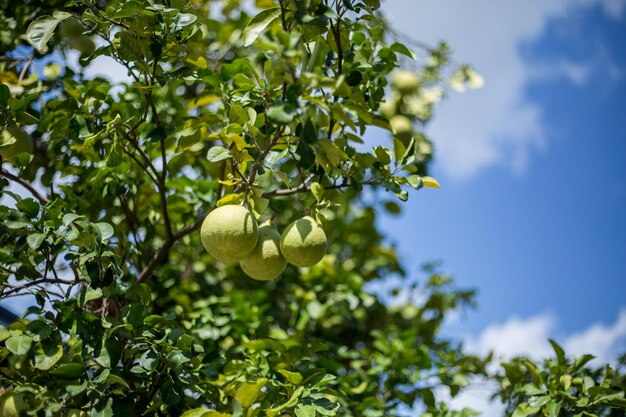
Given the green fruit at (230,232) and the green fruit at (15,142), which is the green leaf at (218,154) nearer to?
the green fruit at (230,232)

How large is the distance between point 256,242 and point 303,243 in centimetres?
16

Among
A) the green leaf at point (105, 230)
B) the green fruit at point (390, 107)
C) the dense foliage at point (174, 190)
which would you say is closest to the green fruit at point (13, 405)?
the dense foliage at point (174, 190)

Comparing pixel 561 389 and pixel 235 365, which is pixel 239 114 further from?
pixel 561 389

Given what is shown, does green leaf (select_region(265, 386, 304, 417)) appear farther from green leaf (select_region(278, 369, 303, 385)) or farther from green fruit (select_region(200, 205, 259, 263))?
green fruit (select_region(200, 205, 259, 263))

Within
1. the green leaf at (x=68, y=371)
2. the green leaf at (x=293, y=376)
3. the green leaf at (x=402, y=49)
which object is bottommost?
the green leaf at (x=68, y=371)

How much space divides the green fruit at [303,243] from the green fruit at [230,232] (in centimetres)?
10

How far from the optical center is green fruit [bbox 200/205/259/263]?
1905 millimetres

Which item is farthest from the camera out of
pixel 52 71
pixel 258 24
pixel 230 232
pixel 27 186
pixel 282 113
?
pixel 52 71

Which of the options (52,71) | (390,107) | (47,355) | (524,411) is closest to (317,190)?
(47,355)

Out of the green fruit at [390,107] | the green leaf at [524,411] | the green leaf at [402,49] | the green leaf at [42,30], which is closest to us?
the green leaf at [42,30]

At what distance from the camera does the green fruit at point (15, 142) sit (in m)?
2.34

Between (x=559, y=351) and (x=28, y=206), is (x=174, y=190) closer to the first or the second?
(x=28, y=206)

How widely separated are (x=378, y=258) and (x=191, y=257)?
5.25ft

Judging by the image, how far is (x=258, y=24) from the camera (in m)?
2.00
